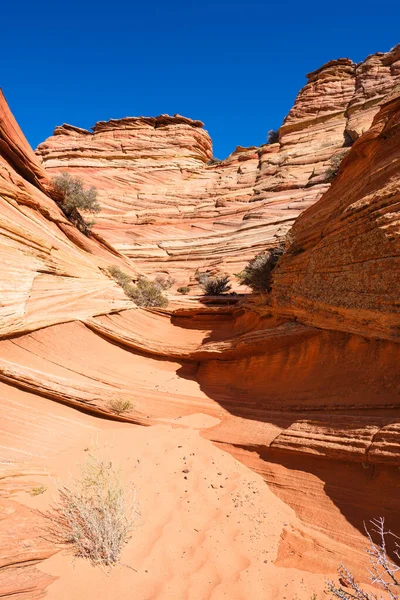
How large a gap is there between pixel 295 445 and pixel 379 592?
195cm

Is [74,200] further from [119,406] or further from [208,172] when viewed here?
[208,172]

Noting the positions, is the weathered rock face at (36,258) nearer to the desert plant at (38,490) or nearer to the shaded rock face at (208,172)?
the desert plant at (38,490)

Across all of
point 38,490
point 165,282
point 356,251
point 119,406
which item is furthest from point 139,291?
point 38,490

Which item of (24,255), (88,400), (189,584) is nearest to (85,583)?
(189,584)

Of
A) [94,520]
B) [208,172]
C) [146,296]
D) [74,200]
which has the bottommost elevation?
[94,520]

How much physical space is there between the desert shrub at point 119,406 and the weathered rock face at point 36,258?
2.49 meters

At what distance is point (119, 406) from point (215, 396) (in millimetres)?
2164

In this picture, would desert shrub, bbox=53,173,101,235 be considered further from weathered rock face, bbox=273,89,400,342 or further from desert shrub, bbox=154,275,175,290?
weathered rock face, bbox=273,89,400,342

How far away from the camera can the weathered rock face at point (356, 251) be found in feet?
16.7

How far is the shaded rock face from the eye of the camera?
19.4 metres

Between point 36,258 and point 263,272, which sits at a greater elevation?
point 263,272

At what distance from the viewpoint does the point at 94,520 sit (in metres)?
3.40

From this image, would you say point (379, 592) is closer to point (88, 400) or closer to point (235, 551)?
point (235, 551)

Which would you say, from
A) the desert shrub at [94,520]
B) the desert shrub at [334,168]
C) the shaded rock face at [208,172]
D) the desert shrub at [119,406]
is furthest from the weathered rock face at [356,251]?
the shaded rock face at [208,172]
